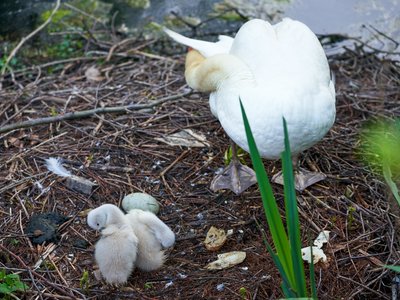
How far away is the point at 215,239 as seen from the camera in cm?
320

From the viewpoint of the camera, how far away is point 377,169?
370cm

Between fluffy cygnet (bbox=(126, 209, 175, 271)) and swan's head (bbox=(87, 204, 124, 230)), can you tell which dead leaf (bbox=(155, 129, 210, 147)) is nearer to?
fluffy cygnet (bbox=(126, 209, 175, 271))

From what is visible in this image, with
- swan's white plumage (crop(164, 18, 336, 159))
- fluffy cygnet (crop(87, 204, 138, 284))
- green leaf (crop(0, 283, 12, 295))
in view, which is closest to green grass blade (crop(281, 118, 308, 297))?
swan's white plumage (crop(164, 18, 336, 159))

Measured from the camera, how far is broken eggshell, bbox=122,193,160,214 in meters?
3.32

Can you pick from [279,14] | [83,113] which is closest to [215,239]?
[83,113]

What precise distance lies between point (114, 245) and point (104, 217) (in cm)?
15

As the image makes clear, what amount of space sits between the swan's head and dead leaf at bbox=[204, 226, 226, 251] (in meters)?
0.46

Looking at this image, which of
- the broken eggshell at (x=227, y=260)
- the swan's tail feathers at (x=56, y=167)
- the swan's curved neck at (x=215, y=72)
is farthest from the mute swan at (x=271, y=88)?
the swan's tail feathers at (x=56, y=167)

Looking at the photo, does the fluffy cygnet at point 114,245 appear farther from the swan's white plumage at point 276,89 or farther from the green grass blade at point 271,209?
the green grass blade at point 271,209

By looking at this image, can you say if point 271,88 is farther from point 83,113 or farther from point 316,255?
point 83,113

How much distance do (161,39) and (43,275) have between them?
2958 mm

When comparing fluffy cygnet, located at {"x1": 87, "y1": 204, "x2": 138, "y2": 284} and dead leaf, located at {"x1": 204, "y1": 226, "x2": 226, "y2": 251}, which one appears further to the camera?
dead leaf, located at {"x1": 204, "y1": 226, "x2": 226, "y2": 251}

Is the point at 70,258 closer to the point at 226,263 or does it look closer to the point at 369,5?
the point at 226,263

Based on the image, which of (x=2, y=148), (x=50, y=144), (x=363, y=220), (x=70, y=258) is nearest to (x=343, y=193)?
(x=363, y=220)
